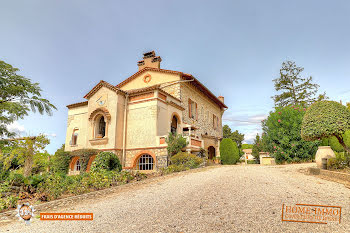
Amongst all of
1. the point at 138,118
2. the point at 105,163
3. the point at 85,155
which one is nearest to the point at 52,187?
the point at 105,163

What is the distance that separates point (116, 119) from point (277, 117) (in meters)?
11.9

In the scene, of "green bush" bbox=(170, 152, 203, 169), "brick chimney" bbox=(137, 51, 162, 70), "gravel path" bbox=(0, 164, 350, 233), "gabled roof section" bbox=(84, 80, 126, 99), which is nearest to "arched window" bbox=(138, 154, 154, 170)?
"green bush" bbox=(170, 152, 203, 169)

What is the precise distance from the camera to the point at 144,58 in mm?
20516

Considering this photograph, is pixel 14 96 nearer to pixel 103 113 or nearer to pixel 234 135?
pixel 103 113

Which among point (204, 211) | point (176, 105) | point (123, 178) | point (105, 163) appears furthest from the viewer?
point (176, 105)

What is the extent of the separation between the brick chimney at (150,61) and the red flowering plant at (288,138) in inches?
437

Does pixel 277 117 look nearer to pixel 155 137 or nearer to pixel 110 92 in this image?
pixel 155 137

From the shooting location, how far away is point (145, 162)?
14.0 meters

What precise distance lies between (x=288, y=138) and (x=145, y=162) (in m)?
10.2

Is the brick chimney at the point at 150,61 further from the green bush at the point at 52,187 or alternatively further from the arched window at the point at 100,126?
the green bush at the point at 52,187

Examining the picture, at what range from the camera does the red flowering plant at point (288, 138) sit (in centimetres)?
1457

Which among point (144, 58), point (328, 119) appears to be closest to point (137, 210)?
point (328, 119)

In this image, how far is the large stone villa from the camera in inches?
547

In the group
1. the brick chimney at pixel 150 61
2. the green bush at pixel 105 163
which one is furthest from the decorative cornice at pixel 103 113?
the brick chimney at pixel 150 61
